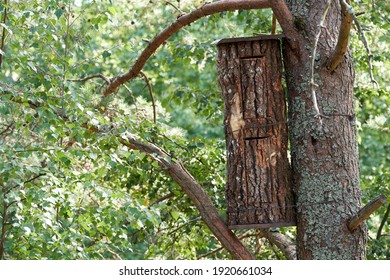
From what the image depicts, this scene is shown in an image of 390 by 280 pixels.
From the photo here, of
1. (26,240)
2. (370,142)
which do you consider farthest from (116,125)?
(370,142)

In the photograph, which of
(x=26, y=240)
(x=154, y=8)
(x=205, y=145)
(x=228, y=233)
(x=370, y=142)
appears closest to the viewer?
(x=228, y=233)

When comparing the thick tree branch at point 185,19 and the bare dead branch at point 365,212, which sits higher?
the thick tree branch at point 185,19

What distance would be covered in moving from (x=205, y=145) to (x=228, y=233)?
1330 millimetres

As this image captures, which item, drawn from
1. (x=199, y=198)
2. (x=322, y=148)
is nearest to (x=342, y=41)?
(x=322, y=148)

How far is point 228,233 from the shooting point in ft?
13.5

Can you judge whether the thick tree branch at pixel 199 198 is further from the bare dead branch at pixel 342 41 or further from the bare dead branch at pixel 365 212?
the bare dead branch at pixel 342 41

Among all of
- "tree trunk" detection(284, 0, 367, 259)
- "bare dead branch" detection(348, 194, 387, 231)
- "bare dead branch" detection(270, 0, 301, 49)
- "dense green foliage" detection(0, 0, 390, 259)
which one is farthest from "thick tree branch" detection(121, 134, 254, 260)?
"bare dead branch" detection(270, 0, 301, 49)

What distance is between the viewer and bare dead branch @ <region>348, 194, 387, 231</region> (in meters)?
3.59

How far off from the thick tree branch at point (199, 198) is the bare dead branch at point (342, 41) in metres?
0.99

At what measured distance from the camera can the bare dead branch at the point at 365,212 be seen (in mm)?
3588

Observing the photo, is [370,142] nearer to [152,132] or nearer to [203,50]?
[203,50]

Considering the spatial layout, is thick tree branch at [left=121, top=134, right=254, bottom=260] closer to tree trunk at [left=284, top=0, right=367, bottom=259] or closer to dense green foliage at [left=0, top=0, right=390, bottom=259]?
dense green foliage at [left=0, top=0, right=390, bottom=259]

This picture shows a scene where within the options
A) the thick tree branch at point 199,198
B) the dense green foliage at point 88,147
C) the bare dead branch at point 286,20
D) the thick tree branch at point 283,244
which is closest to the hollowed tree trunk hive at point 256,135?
the bare dead branch at point 286,20

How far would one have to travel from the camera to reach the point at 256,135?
3.87m
